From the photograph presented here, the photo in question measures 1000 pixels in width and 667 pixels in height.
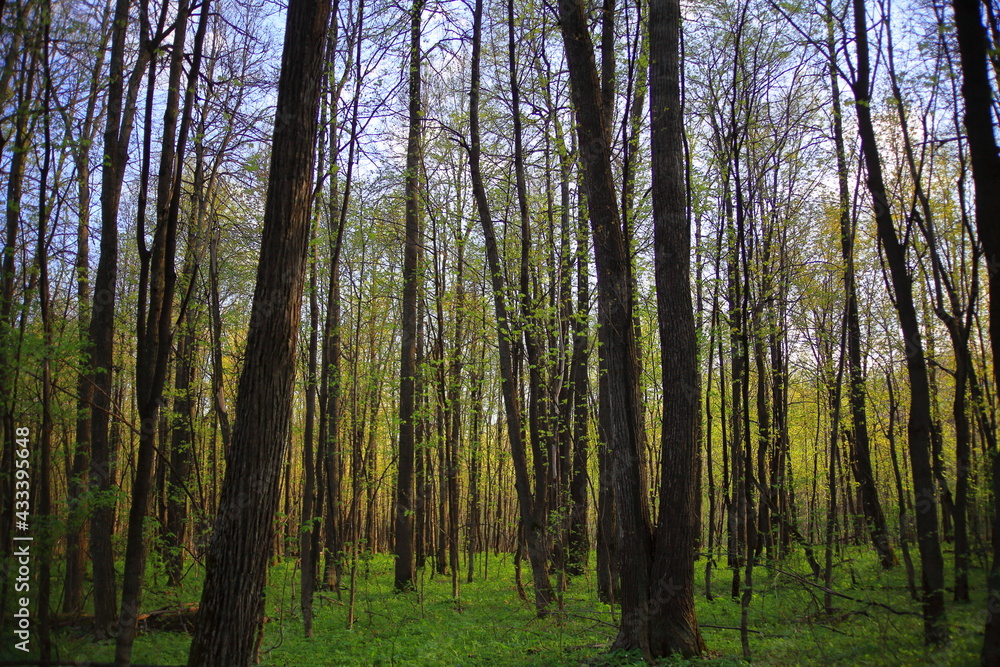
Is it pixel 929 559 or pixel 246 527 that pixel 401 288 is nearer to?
pixel 246 527

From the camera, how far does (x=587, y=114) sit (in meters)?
6.71

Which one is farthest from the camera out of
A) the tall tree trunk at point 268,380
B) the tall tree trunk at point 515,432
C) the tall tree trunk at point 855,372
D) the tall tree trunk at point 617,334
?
the tall tree trunk at point 855,372

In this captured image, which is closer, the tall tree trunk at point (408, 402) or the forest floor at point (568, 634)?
the forest floor at point (568, 634)

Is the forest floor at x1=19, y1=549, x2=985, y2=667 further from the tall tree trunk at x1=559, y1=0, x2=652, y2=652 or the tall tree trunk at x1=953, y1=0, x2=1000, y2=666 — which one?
the tall tree trunk at x1=953, y1=0, x2=1000, y2=666

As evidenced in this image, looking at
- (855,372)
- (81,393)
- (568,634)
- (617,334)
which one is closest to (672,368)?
(617,334)

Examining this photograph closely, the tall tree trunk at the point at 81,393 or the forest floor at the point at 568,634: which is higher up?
the tall tree trunk at the point at 81,393

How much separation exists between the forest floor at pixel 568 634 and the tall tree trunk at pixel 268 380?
10.8 feet

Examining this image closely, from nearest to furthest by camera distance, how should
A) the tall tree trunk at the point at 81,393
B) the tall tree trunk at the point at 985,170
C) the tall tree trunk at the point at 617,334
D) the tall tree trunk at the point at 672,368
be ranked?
the tall tree trunk at the point at 985,170 < the tall tree trunk at the point at 672,368 < the tall tree trunk at the point at 617,334 < the tall tree trunk at the point at 81,393

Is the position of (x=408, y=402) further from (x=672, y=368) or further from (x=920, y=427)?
(x=920, y=427)

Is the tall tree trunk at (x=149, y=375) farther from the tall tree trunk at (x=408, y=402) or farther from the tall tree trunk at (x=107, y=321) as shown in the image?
the tall tree trunk at (x=408, y=402)

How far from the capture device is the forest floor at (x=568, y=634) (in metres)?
6.16

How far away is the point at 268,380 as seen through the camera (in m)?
4.46

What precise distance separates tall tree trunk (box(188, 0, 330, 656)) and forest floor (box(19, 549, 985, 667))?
3297 millimetres

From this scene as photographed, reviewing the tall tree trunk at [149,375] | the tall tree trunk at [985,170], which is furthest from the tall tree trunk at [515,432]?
the tall tree trunk at [985,170]
